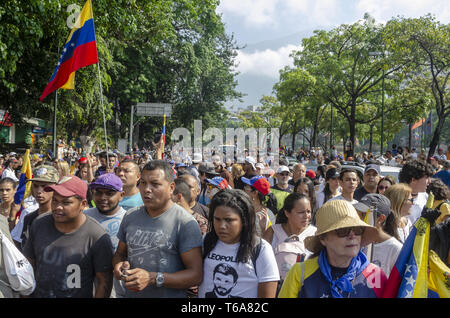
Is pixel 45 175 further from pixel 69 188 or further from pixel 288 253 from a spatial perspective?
pixel 288 253

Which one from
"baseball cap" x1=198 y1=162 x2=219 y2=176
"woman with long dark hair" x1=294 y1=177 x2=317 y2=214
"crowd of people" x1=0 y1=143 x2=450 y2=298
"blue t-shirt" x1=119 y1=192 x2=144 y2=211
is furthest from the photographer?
"baseball cap" x1=198 y1=162 x2=219 y2=176

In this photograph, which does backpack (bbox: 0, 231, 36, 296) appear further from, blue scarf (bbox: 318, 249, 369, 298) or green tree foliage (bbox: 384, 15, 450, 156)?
green tree foliage (bbox: 384, 15, 450, 156)

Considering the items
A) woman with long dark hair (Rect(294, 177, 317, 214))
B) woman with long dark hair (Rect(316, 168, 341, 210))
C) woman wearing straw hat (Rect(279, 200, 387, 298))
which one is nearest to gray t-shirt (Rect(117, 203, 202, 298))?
woman wearing straw hat (Rect(279, 200, 387, 298))

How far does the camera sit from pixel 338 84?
87.2ft

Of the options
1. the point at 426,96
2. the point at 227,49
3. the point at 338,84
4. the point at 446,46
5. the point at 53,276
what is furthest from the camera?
the point at 227,49

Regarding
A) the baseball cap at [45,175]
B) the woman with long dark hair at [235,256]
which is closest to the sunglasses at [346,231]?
the woman with long dark hair at [235,256]

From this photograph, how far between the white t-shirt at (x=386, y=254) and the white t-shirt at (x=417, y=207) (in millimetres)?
1605

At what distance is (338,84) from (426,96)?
5.39 m

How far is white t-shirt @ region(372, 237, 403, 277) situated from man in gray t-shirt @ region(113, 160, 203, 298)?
1.46 meters

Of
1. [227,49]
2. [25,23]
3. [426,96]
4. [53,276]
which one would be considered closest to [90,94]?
[25,23]

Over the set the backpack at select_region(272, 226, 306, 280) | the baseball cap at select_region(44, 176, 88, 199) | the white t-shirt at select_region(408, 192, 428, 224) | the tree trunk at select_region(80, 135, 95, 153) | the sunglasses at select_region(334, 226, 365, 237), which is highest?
the tree trunk at select_region(80, 135, 95, 153)

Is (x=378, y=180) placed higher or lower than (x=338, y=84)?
lower

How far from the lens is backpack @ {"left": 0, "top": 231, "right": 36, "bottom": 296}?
2.67 m

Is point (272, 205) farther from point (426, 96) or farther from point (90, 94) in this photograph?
point (426, 96)
